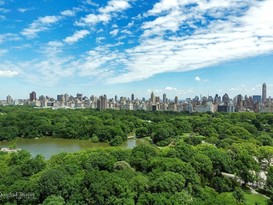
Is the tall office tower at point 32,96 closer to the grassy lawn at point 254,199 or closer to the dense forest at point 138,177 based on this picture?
the dense forest at point 138,177

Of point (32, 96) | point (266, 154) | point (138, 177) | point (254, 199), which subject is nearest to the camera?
point (138, 177)

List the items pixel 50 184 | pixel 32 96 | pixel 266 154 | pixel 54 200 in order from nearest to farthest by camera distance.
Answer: pixel 54 200
pixel 50 184
pixel 266 154
pixel 32 96

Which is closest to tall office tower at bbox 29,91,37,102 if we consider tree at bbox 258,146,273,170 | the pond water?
the pond water

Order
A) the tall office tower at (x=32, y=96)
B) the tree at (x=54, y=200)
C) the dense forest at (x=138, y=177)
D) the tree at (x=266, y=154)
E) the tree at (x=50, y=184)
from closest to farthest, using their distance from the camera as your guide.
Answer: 1. the tree at (x=54, y=200)
2. the dense forest at (x=138, y=177)
3. the tree at (x=50, y=184)
4. the tree at (x=266, y=154)
5. the tall office tower at (x=32, y=96)

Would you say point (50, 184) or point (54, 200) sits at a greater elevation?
point (50, 184)

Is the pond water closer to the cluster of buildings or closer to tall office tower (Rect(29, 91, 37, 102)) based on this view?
the cluster of buildings

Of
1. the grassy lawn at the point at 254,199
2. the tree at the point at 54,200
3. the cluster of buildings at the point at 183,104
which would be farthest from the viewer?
the cluster of buildings at the point at 183,104

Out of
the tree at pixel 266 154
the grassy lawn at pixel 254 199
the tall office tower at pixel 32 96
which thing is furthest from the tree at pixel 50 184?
the tall office tower at pixel 32 96

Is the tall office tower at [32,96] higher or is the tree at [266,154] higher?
the tall office tower at [32,96]

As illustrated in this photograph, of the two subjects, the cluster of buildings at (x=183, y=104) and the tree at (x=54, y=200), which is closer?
the tree at (x=54, y=200)

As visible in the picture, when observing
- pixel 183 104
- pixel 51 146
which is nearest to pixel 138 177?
pixel 51 146

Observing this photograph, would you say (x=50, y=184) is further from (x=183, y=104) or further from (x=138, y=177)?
(x=183, y=104)

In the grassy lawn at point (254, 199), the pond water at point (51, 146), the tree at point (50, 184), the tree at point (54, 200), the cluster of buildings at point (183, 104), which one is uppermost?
the cluster of buildings at point (183, 104)
